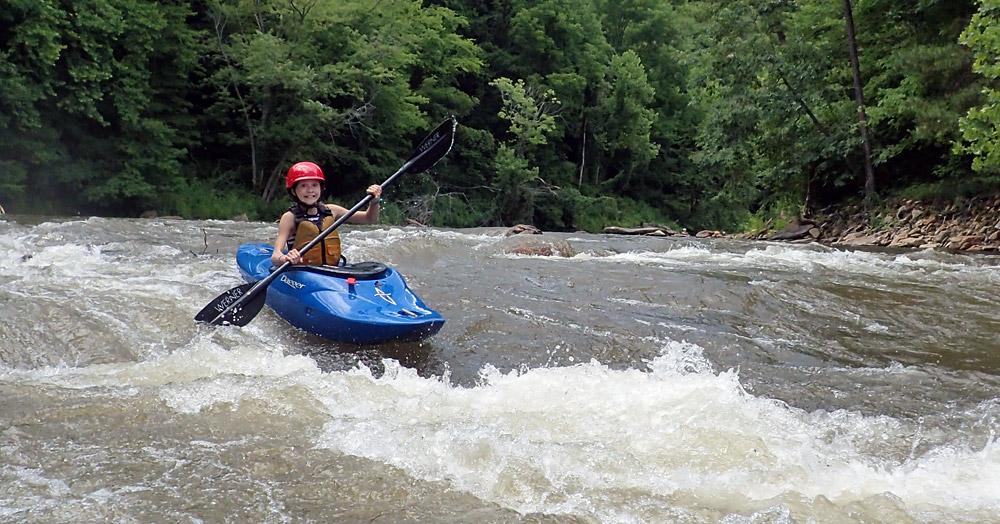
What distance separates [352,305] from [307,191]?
1177mm

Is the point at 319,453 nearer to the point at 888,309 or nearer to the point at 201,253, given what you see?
the point at 888,309

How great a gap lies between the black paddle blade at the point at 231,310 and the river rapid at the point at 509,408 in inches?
3.9

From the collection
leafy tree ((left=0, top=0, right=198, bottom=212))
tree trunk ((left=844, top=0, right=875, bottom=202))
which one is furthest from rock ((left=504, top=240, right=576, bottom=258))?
leafy tree ((left=0, top=0, right=198, bottom=212))

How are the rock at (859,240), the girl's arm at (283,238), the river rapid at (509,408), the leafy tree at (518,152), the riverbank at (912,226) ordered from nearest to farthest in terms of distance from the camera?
the river rapid at (509,408) < the girl's arm at (283,238) < the riverbank at (912,226) < the rock at (859,240) < the leafy tree at (518,152)

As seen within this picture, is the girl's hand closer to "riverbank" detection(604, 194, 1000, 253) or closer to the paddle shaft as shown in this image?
the paddle shaft

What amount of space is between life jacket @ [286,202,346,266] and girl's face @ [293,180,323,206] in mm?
58

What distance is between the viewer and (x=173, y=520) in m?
2.14

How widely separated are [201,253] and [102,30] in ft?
30.7

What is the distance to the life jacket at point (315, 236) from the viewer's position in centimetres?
525

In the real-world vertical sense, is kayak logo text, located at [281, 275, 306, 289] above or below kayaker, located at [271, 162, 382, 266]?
below

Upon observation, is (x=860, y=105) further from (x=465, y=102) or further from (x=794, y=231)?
(x=465, y=102)

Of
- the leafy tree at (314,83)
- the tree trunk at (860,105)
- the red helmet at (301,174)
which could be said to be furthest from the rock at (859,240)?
the leafy tree at (314,83)

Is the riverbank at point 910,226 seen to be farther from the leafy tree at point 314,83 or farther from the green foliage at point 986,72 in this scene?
the leafy tree at point 314,83

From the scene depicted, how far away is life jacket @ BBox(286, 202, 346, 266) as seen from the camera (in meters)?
5.25
